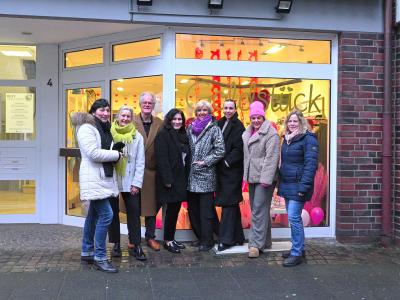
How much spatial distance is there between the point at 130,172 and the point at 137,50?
2.06 m

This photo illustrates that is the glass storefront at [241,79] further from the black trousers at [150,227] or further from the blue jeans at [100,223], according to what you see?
the blue jeans at [100,223]

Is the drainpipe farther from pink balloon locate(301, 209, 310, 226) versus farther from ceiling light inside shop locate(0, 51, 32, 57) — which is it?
ceiling light inside shop locate(0, 51, 32, 57)

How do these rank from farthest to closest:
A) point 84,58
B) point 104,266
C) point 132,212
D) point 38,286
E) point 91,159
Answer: point 84,58, point 132,212, point 104,266, point 91,159, point 38,286

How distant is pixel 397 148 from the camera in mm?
6066

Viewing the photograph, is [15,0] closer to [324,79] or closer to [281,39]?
[281,39]

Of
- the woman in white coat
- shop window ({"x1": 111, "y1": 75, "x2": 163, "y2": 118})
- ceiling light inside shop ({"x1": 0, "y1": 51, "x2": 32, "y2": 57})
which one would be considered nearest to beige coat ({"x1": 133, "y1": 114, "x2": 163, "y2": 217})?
the woman in white coat

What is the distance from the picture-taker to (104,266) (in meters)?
4.70

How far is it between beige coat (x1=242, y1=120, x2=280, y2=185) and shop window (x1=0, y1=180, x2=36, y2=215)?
3707 millimetres

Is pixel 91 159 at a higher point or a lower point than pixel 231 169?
higher

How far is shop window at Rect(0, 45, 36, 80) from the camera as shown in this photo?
7047mm

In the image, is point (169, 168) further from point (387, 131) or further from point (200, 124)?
point (387, 131)

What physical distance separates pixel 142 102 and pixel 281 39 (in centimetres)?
227

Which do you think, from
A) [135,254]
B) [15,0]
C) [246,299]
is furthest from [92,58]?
[246,299]

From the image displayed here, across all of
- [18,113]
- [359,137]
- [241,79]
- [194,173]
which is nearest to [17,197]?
[18,113]
